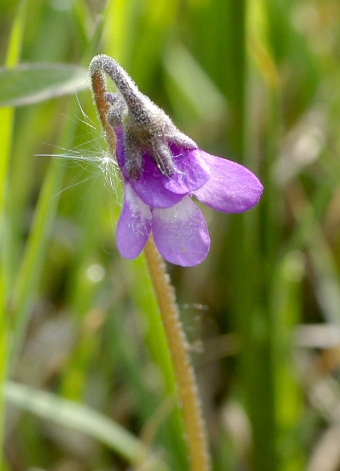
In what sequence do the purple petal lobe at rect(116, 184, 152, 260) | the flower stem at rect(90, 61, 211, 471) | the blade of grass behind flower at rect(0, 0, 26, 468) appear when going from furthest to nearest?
the blade of grass behind flower at rect(0, 0, 26, 468)
the flower stem at rect(90, 61, 211, 471)
the purple petal lobe at rect(116, 184, 152, 260)

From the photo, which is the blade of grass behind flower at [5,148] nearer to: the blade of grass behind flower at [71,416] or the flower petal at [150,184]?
the blade of grass behind flower at [71,416]

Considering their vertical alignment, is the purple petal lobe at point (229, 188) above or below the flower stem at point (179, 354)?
above

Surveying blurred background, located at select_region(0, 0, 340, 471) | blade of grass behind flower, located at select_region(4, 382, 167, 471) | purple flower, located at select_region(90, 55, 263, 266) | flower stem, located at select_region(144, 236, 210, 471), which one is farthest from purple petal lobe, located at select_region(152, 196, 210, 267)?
blade of grass behind flower, located at select_region(4, 382, 167, 471)

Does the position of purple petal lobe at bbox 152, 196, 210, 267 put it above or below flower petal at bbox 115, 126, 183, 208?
below

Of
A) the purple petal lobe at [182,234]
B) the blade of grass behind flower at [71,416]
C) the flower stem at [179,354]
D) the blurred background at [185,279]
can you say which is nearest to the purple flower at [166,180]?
the purple petal lobe at [182,234]

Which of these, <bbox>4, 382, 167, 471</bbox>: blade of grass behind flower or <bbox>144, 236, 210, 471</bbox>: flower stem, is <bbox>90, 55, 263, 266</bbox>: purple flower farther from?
<bbox>4, 382, 167, 471</bbox>: blade of grass behind flower
